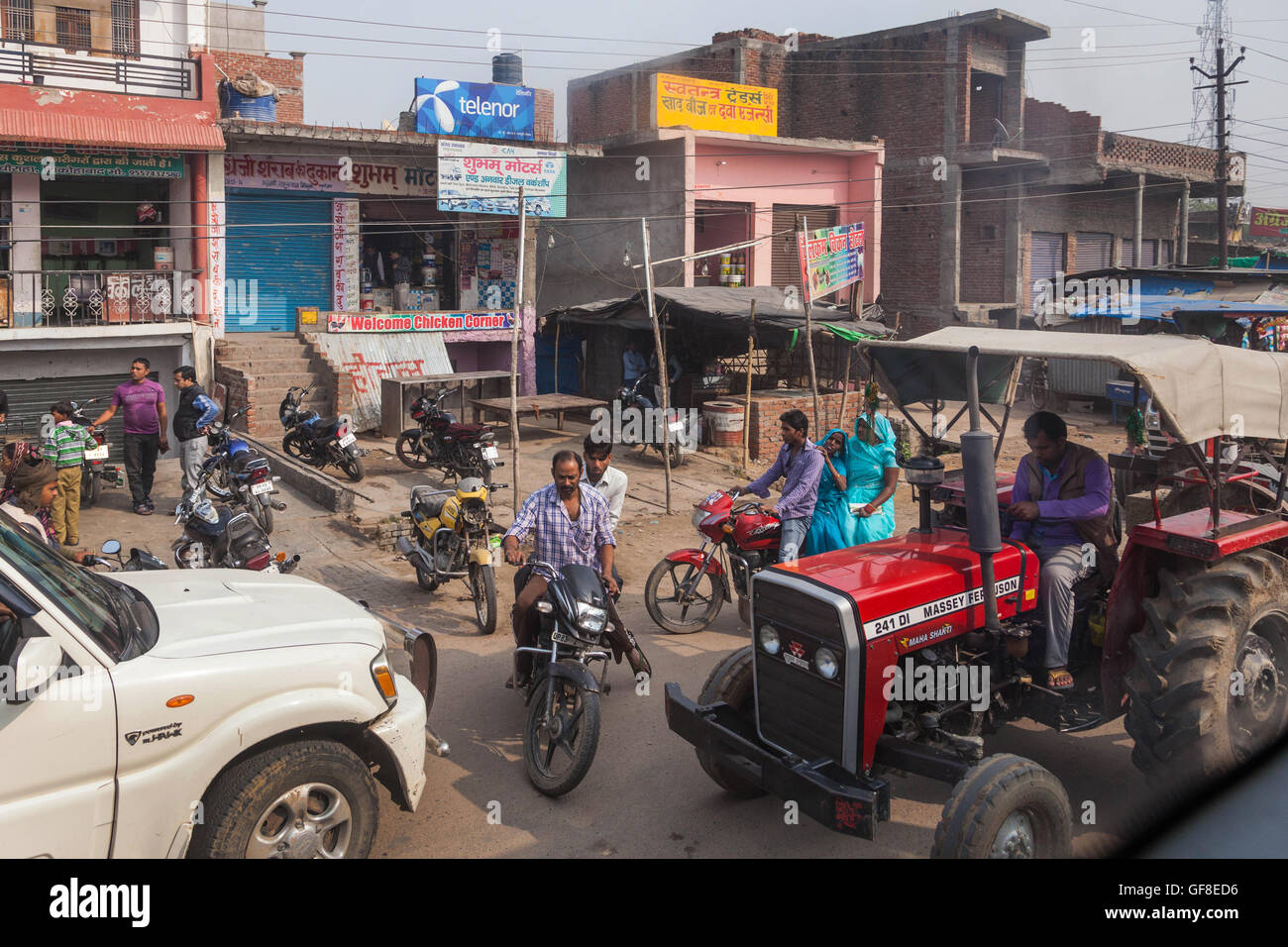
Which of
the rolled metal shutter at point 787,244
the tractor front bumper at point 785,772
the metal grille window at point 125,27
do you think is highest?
the metal grille window at point 125,27

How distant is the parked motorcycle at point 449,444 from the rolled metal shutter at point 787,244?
36.8ft

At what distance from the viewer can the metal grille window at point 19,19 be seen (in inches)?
699

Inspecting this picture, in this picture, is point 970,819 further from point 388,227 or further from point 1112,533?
point 388,227

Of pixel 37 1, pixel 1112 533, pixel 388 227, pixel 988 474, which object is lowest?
pixel 1112 533

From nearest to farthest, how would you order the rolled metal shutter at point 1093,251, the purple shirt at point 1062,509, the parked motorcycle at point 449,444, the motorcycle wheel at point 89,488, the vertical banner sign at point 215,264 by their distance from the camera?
1. the purple shirt at point 1062,509
2. the motorcycle wheel at point 89,488
3. the parked motorcycle at point 449,444
4. the vertical banner sign at point 215,264
5. the rolled metal shutter at point 1093,251

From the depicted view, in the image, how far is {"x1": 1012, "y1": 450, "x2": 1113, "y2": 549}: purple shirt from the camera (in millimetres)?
5742

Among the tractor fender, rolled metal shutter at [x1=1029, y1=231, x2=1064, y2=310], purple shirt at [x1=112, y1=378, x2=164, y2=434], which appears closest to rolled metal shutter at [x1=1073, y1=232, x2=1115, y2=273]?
rolled metal shutter at [x1=1029, y1=231, x2=1064, y2=310]

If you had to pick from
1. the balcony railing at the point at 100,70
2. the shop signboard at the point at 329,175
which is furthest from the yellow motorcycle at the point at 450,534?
the shop signboard at the point at 329,175

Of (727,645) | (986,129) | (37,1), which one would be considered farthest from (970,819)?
(986,129)

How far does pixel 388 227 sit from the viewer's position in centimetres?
2123

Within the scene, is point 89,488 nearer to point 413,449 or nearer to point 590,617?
point 413,449

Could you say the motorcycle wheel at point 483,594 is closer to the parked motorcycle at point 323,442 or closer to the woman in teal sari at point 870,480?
the woman in teal sari at point 870,480

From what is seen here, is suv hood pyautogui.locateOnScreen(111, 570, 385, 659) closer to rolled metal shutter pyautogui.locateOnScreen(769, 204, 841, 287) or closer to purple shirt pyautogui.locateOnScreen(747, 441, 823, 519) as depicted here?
purple shirt pyautogui.locateOnScreen(747, 441, 823, 519)

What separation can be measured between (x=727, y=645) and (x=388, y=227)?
15269 mm
